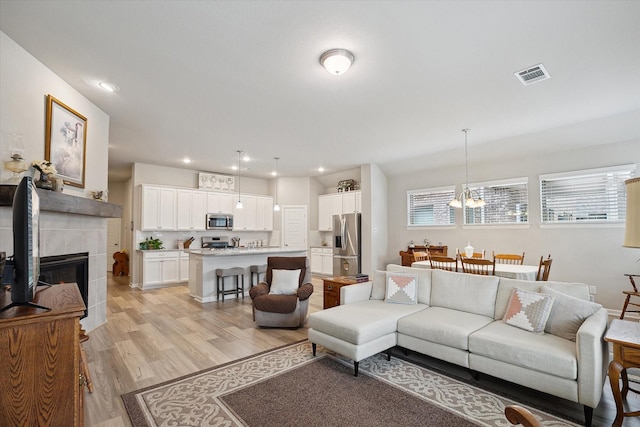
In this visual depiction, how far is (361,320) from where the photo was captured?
2.97m

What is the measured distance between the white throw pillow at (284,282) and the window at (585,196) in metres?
4.84

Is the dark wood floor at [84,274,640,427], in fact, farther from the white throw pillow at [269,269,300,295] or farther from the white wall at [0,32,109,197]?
the white wall at [0,32,109,197]

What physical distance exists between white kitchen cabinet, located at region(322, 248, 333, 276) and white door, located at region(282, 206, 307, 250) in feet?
2.55

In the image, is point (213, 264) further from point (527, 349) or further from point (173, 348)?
point (527, 349)

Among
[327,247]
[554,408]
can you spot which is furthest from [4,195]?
[327,247]

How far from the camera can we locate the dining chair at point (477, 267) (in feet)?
13.8

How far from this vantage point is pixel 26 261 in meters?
1.33

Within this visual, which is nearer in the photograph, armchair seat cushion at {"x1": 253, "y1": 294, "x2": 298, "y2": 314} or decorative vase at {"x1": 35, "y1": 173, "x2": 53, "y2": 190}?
decorative vase at {"x1": 35, "y1": 173, "x2": 53, "y2": 190}

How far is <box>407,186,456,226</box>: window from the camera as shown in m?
7.17

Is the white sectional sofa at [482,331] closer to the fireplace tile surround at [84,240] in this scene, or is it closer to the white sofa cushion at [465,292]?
the white sofa cushion at [465,292]

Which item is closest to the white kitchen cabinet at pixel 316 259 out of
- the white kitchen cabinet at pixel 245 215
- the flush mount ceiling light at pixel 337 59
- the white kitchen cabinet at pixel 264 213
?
the white kitchen cabinet at pixel 264 213

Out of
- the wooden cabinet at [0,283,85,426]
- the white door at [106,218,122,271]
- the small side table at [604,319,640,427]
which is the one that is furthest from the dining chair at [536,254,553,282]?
the white door at [106,218,122,271]

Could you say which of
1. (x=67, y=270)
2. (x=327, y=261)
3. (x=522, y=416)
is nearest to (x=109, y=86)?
(x=67, y=270)

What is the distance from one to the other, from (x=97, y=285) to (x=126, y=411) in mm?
2595
